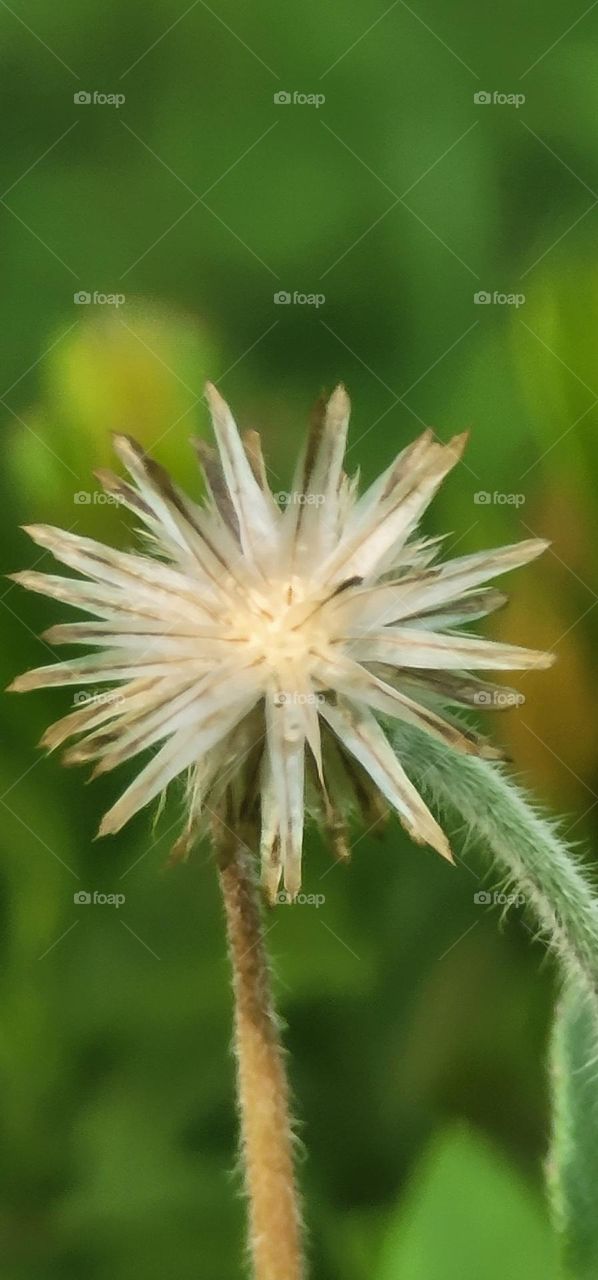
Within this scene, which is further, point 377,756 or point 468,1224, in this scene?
point 468,1224

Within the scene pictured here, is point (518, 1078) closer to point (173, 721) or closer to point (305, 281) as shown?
point (173, 721)

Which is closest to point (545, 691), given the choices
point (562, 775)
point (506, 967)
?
point (562, 775)

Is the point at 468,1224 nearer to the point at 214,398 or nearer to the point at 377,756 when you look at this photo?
the point at 377,756

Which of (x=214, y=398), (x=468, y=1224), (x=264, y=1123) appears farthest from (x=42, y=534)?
(x=468, y=1224)

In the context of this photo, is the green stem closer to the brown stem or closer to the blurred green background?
the blurred green background

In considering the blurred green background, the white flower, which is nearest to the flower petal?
the white flower
